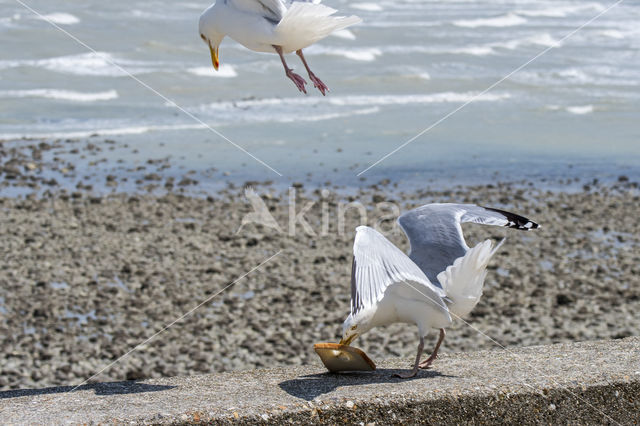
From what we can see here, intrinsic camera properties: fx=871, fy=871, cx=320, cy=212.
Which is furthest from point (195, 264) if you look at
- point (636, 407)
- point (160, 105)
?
point (160, 105)

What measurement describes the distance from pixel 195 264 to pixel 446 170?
618cm

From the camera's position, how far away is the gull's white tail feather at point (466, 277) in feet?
12.6

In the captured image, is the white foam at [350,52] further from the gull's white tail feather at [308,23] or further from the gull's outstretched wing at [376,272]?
the gull's white tail feather at [308,23]

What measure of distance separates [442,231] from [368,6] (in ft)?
122

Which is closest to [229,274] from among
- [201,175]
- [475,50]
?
[201,175]

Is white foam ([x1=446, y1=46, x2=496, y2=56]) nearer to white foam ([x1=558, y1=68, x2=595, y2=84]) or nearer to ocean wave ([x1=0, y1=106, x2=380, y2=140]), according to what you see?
white foam ([x1=558, y1=68, x2=595, y2=84])

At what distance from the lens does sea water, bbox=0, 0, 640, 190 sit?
15266mm

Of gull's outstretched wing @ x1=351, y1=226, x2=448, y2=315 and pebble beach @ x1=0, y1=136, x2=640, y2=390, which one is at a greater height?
gull's outstretched wing @ x1=351, y1=226, x2=448, y2=315

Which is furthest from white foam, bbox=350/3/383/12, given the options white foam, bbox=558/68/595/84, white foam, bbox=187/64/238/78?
white foam, bbox=187/64/238/78

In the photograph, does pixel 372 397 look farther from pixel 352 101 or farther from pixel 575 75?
pixel 575 75

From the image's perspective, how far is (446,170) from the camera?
14695mm

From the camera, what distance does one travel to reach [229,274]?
956 cm

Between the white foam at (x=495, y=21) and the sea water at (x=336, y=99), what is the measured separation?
3.27 metres

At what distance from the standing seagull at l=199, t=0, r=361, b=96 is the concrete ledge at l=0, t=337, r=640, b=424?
1.62 m
